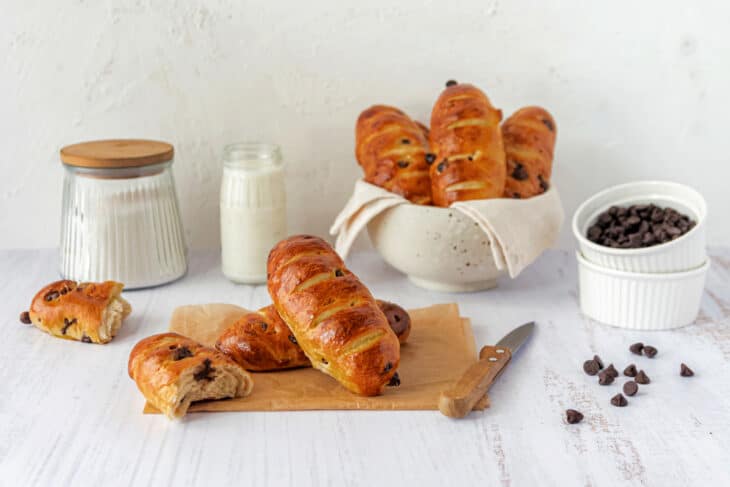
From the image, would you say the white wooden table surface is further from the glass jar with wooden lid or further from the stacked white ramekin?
the glass jar with wooden lid

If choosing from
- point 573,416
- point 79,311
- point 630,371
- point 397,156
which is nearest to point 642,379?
point 630,371

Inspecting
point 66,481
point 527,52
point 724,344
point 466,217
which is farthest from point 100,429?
point 527,52

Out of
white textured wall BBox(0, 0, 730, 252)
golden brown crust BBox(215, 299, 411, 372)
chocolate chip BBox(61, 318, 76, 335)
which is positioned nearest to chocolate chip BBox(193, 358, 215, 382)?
golden brown crust BBox(215, 299, 411, 372)

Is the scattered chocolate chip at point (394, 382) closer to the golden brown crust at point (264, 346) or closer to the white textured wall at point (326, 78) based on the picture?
the golden brown crust at point (264, 346)

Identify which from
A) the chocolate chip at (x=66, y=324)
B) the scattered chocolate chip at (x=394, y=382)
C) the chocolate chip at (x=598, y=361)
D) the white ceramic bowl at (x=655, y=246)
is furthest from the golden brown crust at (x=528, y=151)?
the chocolate chip at (x=66, y=324)

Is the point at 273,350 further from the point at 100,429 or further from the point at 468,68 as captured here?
the point at 468,68

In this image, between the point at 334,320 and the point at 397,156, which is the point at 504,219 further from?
the point at 334,320
